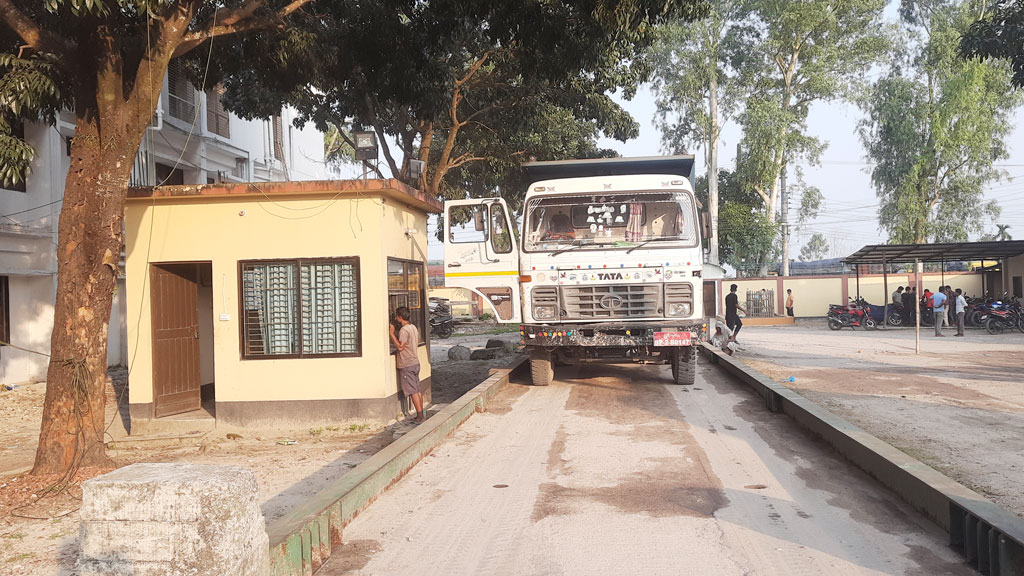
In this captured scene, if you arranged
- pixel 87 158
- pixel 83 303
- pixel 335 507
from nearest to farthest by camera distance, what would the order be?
1. pixel 335 507
2. pixel 83 303
3. pixel 87 158

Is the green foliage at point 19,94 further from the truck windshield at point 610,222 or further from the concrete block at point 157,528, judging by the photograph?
the truck windshield at point 610,222

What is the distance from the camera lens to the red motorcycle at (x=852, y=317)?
28.3 metres

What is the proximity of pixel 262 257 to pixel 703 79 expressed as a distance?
3027 centimetres

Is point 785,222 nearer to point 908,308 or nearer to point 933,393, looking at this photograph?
point 908,308

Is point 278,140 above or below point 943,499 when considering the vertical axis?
above

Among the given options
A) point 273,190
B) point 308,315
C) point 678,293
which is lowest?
point 308,315

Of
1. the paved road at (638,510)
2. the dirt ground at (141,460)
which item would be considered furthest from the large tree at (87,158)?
the paved road at (638,510)

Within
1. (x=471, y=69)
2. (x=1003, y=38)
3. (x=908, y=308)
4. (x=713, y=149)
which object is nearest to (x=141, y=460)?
(x=471, y=69)

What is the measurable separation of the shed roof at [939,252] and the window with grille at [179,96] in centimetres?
2063

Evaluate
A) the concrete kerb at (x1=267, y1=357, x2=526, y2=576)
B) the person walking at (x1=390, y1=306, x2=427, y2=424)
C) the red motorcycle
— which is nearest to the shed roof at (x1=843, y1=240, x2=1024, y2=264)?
the red motorcycle

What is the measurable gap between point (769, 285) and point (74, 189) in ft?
109

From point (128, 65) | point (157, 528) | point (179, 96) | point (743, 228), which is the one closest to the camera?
point (157, 528)

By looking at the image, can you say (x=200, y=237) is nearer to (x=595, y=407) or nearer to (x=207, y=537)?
(x=595, y=407)

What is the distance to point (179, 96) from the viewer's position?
2084cm
